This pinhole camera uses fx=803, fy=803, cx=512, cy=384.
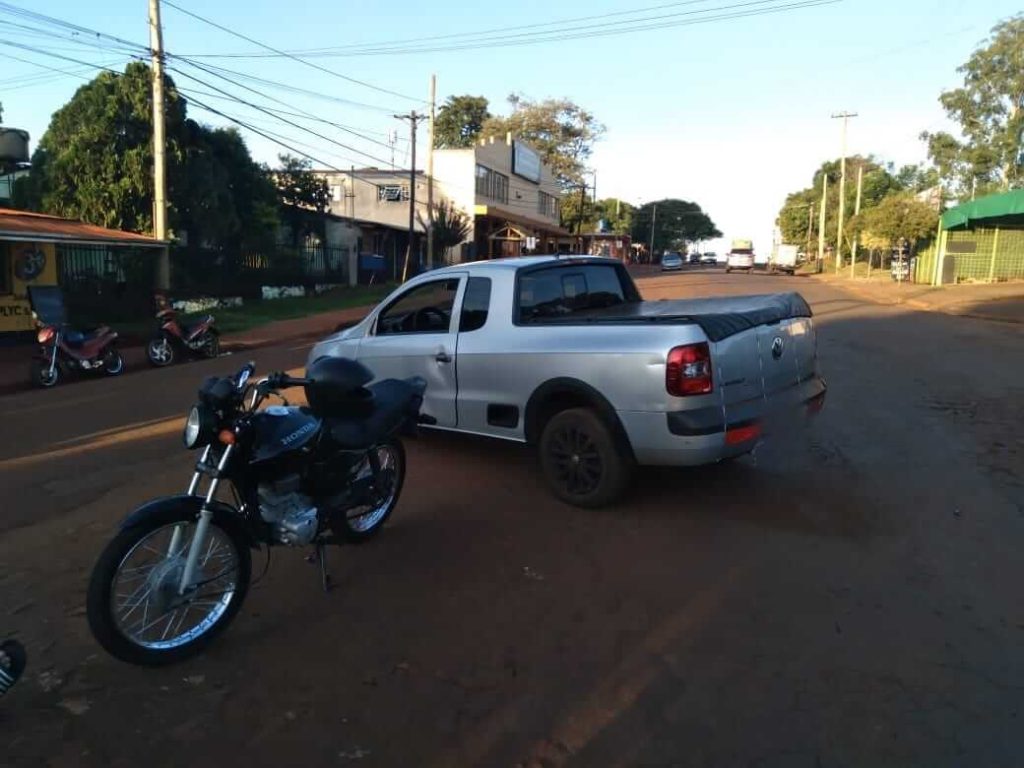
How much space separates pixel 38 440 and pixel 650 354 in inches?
257

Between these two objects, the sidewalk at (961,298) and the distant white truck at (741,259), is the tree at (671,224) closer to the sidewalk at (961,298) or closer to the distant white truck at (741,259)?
the distant white truck at (741,259)

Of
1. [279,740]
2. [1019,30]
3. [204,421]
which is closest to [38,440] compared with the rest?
[204,421]

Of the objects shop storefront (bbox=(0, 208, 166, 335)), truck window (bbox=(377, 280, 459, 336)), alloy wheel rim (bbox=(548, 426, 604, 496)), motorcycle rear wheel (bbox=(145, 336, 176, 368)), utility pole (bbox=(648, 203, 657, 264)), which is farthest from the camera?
utility pole (bbox=(648, 203, 657, 264))

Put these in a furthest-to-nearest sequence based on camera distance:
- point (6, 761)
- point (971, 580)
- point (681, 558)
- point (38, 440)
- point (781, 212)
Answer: point (781, 212)
point (38, 440)
point (681, 558)
point (971, 580)
point (6, 761)

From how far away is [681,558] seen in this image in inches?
187

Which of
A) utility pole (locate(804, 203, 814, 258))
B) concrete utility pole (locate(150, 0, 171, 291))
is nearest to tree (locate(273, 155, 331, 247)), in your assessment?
concrete utility pole (locate(150, 0, 171, 291))

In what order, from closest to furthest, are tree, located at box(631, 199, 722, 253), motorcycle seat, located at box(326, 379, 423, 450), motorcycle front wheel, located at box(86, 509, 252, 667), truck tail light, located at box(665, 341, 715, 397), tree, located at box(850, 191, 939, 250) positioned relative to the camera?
motorcycle front wheel, located at box(86, 509, 252, 667) → motorcycle seat, located at box(326, 379, 423, 450) → truck tail light, located at box(665, 341, 715, 397) → tree, located at box(850, 191, 939, 250) → tree, located at box(631, 199, 722, 253)

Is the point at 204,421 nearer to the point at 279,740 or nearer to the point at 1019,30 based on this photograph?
the point at 279,740

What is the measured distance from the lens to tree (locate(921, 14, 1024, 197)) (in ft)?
151

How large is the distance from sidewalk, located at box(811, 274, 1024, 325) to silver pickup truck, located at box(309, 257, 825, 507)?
17.7 m

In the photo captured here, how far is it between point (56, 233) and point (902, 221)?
34.9m

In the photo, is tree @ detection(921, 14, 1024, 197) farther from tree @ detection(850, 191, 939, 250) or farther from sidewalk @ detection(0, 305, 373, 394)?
sidewalk @ detection(0, 305, 373, 394)

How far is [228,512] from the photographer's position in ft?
12.3

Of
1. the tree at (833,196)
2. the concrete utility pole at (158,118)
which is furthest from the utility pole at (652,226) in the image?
the concrete utility pole at (158,118)
